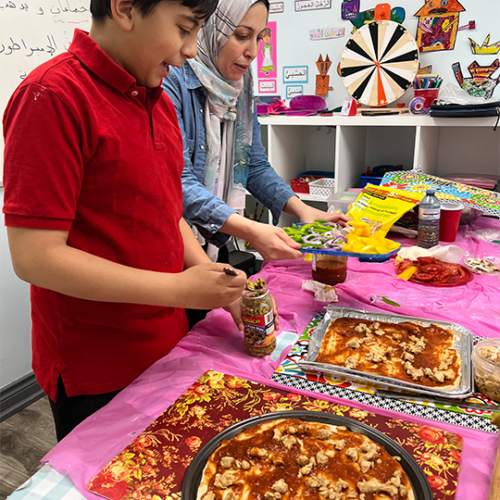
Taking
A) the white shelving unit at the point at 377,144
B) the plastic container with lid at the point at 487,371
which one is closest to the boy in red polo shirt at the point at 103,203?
the plastic container with lid at the point at 487,371

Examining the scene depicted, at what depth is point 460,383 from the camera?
932mm

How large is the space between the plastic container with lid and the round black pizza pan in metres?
0.28

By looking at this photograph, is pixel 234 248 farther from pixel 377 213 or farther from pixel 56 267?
pixel 56 267

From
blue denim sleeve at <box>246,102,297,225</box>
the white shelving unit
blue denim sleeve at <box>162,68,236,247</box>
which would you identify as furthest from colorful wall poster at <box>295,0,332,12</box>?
blue denim sleeve at <box>162,68,236,247</box>

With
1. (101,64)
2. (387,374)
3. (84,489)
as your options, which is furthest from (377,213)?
(84,489)

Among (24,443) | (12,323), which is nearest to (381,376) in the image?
(24,443)

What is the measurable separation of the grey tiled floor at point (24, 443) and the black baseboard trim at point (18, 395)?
0.09 ft

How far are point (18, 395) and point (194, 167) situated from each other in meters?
1.65

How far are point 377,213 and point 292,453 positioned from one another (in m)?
1.12

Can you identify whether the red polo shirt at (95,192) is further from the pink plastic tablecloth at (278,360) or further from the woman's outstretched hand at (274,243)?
the woman's outstretched hand at (274,243)

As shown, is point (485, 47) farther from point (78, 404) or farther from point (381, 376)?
point (78, 404)

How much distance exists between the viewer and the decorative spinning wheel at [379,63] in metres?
2.49

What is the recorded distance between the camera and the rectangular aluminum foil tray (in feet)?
2.99

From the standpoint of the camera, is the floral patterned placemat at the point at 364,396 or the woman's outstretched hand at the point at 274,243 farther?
the woman's outstretched hand at the point at 274,243
